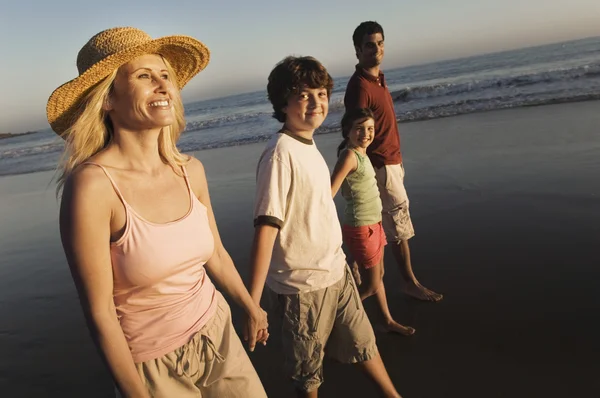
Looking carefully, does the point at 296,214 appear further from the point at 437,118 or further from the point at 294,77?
the point at 437,118

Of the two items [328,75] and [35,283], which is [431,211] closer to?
[328,75]

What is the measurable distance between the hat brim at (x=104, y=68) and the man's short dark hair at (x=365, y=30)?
1975 millimetres

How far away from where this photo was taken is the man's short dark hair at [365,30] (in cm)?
370

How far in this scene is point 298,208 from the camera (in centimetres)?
220

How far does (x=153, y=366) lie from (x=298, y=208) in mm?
974

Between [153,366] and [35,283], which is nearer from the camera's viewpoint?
[153,366]

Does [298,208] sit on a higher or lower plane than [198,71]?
lower

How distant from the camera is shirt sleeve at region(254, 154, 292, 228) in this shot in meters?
2.09

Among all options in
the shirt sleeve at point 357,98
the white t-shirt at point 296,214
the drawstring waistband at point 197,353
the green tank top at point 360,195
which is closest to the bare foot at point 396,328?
the green tank top at point 360,195

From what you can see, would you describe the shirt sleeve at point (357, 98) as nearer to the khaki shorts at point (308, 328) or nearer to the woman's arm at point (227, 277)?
the khaki shorts at point (308, 328)

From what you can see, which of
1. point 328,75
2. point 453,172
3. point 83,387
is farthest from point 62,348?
point 453,172

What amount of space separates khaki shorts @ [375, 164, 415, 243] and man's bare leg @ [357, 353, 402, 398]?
1430 mm

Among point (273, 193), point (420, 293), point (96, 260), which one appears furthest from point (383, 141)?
point (96, 260)

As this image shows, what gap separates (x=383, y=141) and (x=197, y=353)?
8.16 feet
